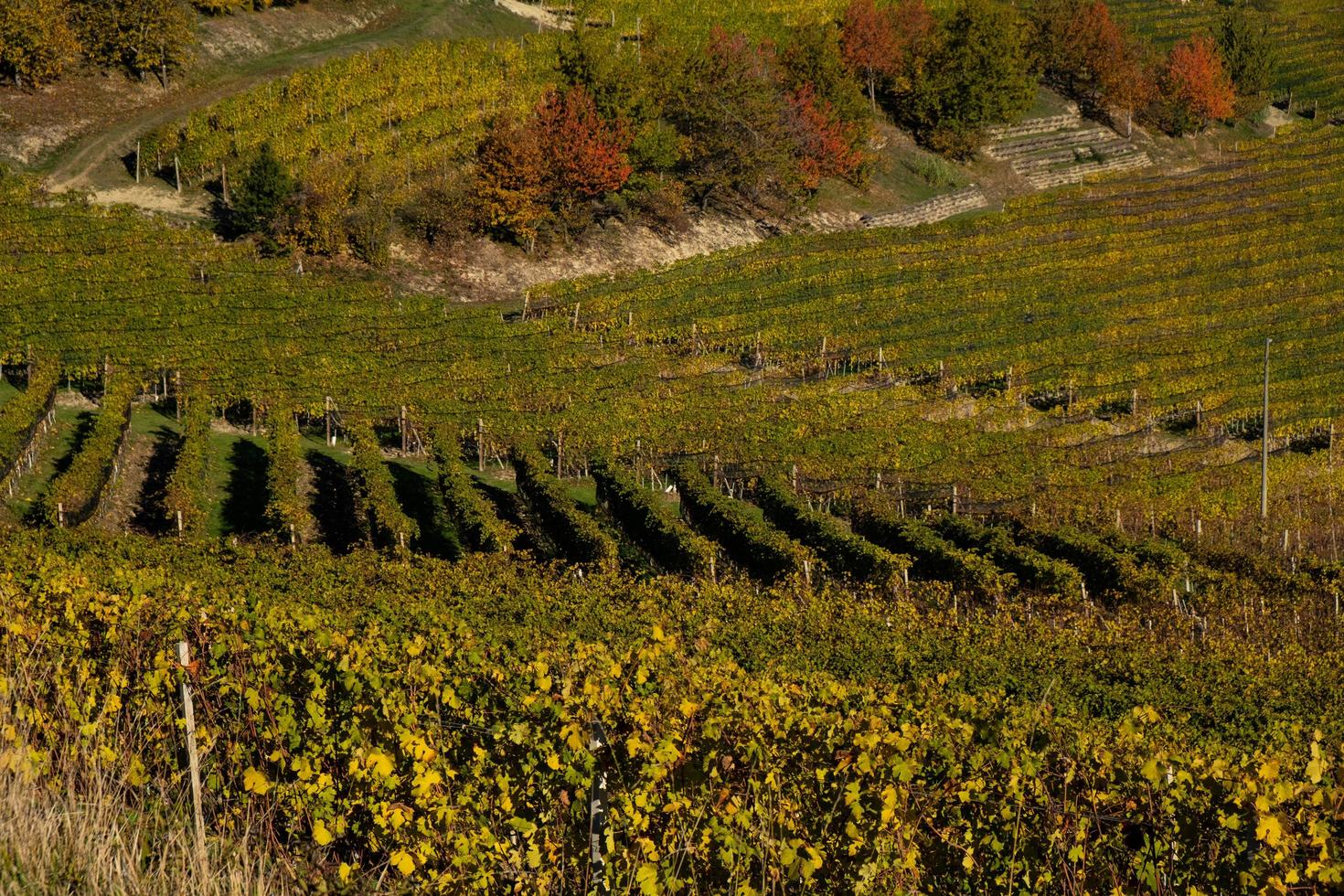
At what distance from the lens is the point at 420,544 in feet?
112

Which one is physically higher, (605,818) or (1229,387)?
(605,818)

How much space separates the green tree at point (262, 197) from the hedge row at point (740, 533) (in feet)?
84.4

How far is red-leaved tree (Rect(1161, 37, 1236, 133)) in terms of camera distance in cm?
9325

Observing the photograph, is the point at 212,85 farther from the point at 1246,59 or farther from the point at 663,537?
the point at 1246,59

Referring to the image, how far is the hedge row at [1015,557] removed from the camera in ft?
94.4

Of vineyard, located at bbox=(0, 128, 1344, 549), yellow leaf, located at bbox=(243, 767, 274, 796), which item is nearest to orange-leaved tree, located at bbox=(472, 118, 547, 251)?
vineyard, located at bbox=(0, 128, 1344, 549)

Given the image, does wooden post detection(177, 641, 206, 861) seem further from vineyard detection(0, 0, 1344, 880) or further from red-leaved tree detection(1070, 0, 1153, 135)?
red-leaved tree detection(1070, 0, 1153, 135)

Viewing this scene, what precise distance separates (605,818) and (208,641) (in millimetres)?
4276

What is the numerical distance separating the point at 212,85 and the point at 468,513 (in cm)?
4497

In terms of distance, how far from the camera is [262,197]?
55000 mm

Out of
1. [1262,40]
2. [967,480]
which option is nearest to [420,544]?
[967,480]

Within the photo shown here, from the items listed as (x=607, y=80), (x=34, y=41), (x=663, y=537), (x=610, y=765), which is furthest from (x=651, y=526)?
(x=34, y=41)

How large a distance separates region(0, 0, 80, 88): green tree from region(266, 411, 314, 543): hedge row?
31621mm

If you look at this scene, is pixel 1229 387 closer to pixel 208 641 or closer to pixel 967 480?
pixel 967 480
